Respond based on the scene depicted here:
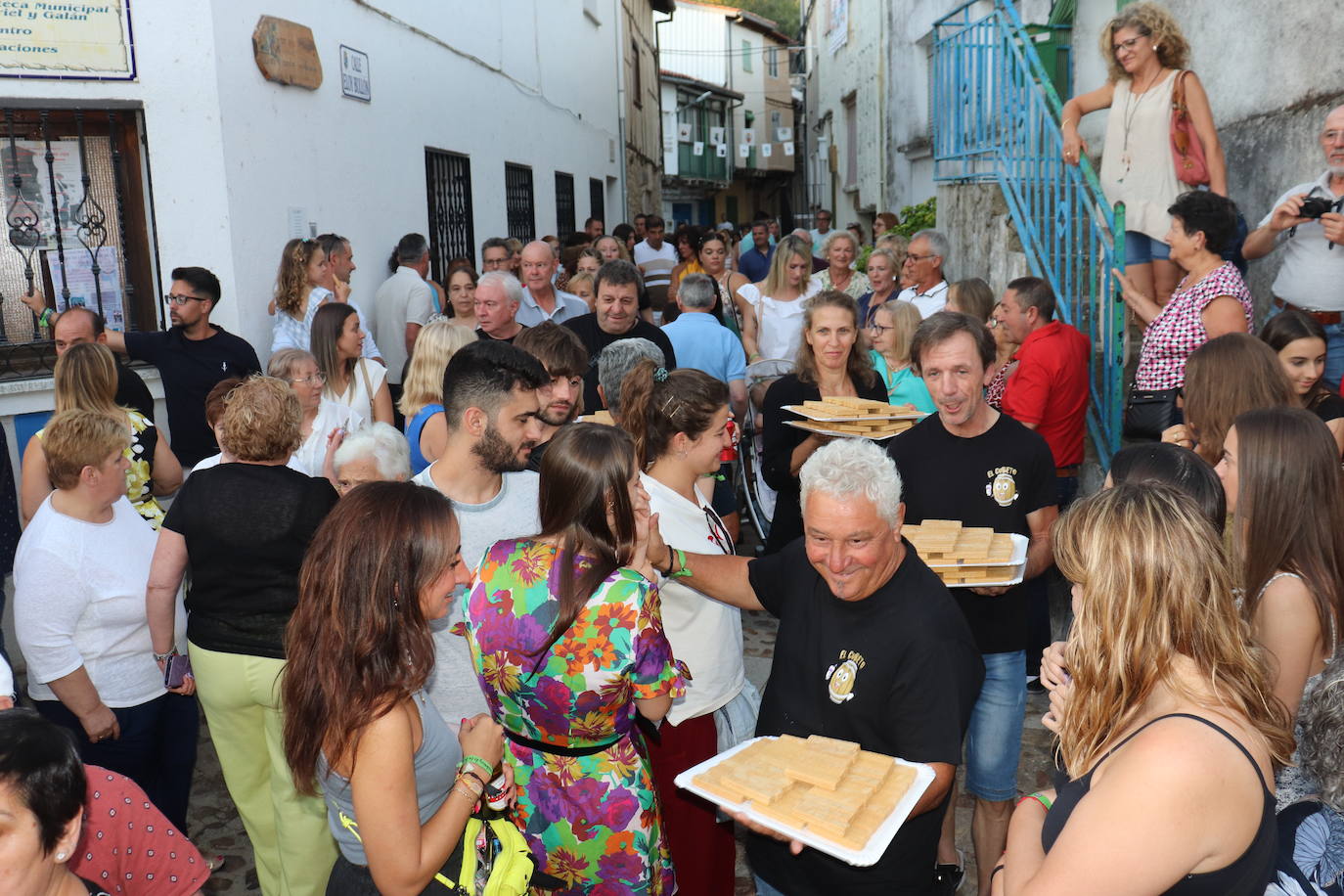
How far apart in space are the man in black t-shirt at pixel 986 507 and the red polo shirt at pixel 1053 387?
1510 millimetres

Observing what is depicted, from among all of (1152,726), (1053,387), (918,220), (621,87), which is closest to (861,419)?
(1053,387)

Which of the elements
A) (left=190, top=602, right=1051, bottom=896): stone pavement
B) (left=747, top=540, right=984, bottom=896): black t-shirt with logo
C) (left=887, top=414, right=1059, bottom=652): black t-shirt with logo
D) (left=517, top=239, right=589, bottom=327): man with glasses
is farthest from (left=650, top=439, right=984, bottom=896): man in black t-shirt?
(left=517, top=239, right=589, bottom=327): man with glasses

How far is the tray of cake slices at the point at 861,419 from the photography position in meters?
3.85

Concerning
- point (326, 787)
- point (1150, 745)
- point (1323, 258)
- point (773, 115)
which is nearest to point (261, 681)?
point (326, 787)

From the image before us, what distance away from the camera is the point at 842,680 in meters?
2.55

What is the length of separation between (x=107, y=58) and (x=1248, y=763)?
6.45 metres

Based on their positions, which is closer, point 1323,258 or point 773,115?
point 1323,258

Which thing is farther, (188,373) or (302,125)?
(302,125)

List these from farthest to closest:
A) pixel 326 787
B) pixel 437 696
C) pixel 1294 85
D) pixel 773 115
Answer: pixel 773 115 → pixel 1294 85 → pixel 437 696 → pixel 326 787

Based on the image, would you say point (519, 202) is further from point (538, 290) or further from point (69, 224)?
point (69, 224)

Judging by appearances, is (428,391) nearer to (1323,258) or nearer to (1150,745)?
(1150,745)

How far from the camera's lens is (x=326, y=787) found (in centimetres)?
235

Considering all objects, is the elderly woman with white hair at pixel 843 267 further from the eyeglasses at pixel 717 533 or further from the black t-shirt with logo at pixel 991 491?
the eyeglasses at pixel 717 533

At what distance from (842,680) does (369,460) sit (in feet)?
6.28
